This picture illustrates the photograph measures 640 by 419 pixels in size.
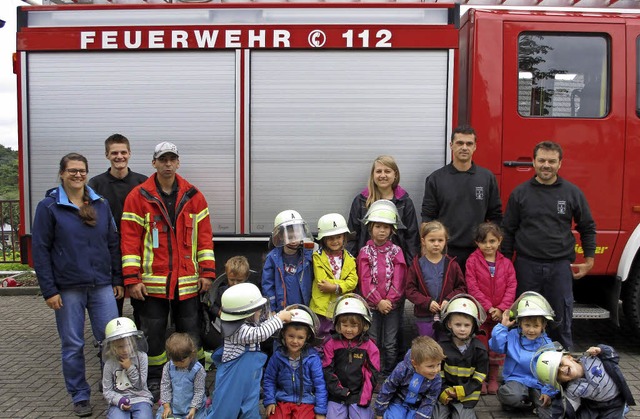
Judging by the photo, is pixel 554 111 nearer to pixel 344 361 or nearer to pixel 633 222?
pixel 633 222

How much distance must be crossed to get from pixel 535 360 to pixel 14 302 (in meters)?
6.57

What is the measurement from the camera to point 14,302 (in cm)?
754

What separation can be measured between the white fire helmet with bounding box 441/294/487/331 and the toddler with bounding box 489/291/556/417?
23cm

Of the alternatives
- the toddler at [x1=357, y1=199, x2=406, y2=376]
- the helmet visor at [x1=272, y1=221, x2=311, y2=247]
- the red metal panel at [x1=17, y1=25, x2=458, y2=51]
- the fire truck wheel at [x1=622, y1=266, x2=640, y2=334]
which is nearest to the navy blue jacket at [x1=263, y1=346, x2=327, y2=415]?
the toddler at [x1=357, y1=199, x2=406, y2=376]

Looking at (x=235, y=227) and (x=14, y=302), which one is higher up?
(x=235, y=227)

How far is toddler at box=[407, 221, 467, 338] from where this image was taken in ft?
13.5

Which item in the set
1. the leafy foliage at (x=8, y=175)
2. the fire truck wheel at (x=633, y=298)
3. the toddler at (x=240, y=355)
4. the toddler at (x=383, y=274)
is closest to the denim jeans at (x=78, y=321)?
the toddler at (x=240, y=355)

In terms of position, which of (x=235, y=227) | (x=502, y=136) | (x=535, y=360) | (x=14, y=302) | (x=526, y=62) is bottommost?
(x=14, y=302)

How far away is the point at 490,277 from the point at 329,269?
1.17 m

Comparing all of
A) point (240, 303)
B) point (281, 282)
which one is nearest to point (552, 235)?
point (281, 282)

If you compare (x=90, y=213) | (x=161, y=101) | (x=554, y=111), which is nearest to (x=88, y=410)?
(x=90, y=213)

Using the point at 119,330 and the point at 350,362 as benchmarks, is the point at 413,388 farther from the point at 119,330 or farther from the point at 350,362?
the point at 119,330

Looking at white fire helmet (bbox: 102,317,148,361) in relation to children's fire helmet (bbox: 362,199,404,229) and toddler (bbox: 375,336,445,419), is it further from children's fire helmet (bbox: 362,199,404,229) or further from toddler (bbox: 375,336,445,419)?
children's fire helmet (bbox: 362,199,404,229)

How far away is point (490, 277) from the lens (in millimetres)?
4227
